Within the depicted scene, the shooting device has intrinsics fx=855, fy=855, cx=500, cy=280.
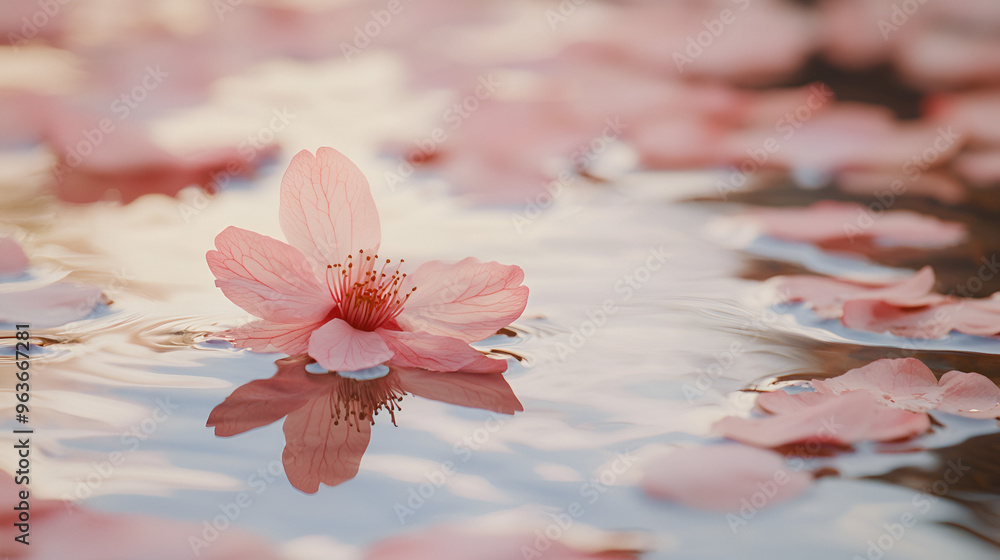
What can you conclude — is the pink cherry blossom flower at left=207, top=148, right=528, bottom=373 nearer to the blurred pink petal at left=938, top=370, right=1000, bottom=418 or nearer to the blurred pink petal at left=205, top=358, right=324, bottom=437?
the blurred pink petal at left=205, top=358, right=324, bottom=437

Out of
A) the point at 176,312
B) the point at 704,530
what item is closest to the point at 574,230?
the point at 176,312

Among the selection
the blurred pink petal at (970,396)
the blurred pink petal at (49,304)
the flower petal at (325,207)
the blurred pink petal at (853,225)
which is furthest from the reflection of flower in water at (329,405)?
the blurred pink petal at (853,225)

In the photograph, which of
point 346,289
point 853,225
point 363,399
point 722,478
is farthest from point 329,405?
point 853,225

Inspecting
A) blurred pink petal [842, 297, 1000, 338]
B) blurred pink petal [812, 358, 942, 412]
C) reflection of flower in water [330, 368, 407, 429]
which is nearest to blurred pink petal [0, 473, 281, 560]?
reflection of flower in water [330, 368, 407, 429]

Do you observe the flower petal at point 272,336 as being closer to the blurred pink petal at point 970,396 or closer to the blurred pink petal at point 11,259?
the blurred pink petal at point 11,259

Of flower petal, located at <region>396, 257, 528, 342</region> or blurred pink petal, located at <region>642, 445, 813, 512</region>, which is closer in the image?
blurred pink petal, located at <region>642, 445, 813, 512</region>

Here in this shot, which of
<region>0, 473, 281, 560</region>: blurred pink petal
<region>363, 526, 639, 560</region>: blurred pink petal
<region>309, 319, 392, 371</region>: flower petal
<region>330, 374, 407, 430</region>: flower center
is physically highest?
<region>309, 319, 392, 371</region>: flower petal
